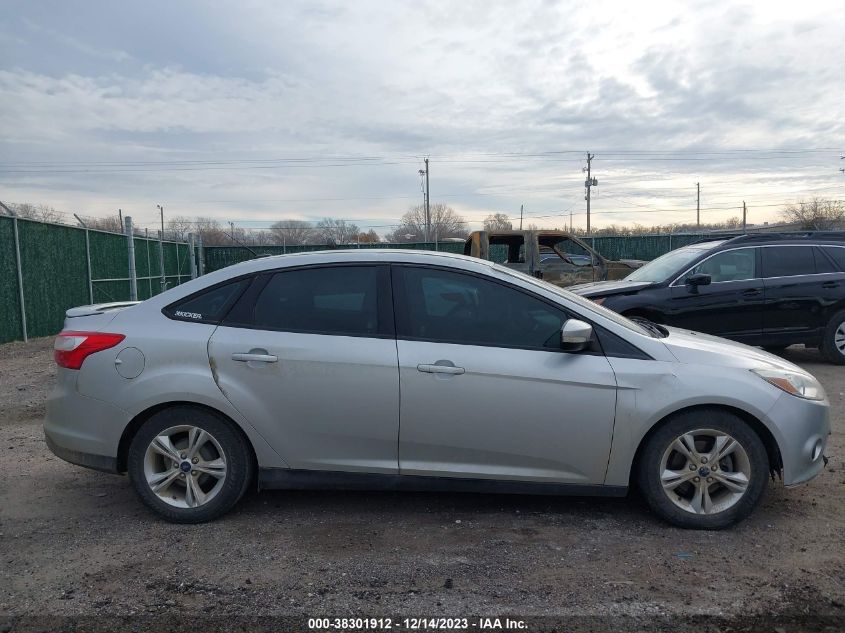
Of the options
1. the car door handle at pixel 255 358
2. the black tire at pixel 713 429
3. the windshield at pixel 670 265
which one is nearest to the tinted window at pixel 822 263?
the windshield at pixel 670 265

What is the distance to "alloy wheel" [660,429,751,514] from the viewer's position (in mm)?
3693

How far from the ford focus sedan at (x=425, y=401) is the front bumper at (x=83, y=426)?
1 centimetres

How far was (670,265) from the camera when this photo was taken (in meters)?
8.95

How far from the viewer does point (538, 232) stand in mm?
12789

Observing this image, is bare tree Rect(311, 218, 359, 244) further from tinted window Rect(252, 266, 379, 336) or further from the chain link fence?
tinted window Rect(252, 266, 379, 336)

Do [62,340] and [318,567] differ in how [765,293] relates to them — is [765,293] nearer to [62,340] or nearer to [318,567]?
[318,567]

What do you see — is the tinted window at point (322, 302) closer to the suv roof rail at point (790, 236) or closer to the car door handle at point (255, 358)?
the car door handle at point (255, 358)

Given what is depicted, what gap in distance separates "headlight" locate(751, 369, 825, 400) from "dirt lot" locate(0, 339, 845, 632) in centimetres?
75

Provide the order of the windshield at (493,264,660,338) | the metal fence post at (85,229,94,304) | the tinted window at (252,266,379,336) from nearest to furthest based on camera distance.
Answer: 1. the tinted window at (252,266,379,336)
2. the windshield at (493,264,660,338)
3. the metal fence post at (85,229,94,304)

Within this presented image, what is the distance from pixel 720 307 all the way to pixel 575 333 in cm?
556

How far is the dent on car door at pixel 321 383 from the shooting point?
3734mm

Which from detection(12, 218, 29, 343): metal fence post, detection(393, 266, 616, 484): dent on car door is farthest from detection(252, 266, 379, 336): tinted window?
detection(12, 218, 29, 343): metal fence post

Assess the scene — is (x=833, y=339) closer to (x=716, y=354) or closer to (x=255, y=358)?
(x=716, y=354)

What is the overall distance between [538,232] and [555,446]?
950 centimetres
